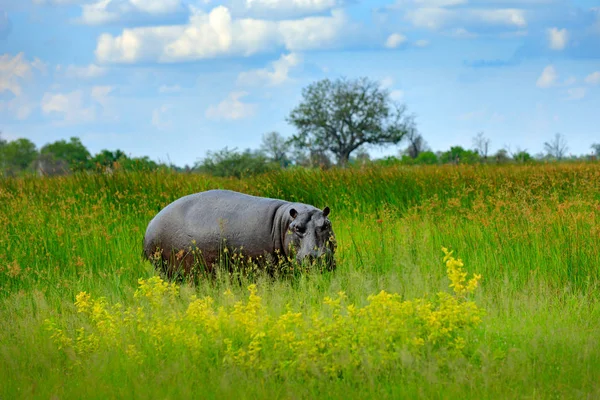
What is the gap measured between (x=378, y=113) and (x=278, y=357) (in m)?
56.5

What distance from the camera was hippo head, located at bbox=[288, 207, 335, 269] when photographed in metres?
6.80

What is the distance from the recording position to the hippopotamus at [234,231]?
697 cm

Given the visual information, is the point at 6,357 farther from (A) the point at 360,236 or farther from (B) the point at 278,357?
(A) the point at 360,236

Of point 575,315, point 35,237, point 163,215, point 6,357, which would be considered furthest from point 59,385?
point 35,237

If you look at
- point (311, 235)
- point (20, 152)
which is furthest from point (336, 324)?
point (20, 152)

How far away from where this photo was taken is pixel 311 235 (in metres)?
6.87

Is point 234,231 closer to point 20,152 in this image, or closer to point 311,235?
point 311,235

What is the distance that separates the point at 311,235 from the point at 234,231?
3.47 feet

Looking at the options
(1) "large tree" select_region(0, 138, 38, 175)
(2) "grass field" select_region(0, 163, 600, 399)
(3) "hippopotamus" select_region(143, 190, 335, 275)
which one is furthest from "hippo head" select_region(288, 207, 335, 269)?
(1) "large tree" select_region(0, 138, 38, 175)

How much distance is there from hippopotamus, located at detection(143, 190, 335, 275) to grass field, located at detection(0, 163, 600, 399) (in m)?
0.34

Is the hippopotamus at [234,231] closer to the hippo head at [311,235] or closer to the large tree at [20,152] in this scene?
the hippo head at [311,235]

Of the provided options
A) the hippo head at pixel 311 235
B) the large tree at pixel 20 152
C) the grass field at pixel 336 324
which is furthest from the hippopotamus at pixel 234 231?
the large tree at pixel 20 152

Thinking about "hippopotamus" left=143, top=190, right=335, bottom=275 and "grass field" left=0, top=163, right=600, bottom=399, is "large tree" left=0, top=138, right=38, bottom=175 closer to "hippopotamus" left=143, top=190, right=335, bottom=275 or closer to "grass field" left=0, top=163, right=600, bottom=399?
"grass field" left=0, top=163, right=600, bottom=399

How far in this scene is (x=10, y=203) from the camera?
497 inches
